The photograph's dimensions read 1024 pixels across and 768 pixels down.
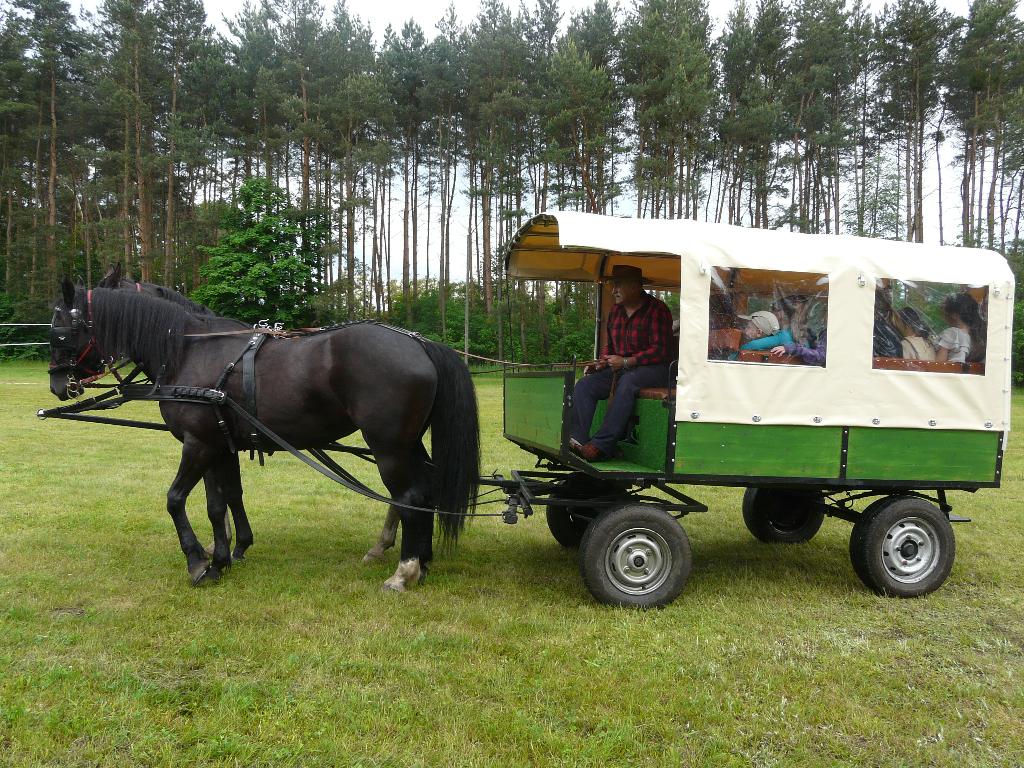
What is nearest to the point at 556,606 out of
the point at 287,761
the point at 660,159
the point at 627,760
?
the point at 627,760

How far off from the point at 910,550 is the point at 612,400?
219cm

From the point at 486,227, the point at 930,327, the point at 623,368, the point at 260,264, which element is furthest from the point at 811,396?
the point at 486,227

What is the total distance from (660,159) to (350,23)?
15.1m

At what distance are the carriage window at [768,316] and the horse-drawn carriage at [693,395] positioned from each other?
1 centimetres

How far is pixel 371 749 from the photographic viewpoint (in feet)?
8.50

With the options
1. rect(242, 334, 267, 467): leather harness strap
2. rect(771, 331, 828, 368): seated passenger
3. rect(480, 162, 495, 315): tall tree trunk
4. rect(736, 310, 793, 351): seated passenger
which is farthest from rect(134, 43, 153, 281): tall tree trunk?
rect(771, 331, 828, 368): seated passenger

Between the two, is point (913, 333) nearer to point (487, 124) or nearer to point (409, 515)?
point (409, 515)

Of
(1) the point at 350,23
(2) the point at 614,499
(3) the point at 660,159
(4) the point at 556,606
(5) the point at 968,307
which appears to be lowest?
(4) the point at 556,606

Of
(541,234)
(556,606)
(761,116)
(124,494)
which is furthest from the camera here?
(761,116)

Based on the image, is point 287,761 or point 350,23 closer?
point 287,761

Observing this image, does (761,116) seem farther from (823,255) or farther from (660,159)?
(823,255)

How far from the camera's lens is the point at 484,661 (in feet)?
11.0

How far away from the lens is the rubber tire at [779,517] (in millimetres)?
5922

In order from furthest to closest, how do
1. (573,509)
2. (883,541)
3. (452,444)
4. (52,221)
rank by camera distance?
(52,221) → (573,509) → (452,444) → (883,541)
